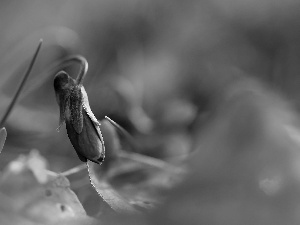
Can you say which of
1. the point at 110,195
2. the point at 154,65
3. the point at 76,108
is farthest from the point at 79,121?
the point at 154,65

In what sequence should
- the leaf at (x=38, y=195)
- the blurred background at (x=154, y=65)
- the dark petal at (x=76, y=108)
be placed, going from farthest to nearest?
the blurred background at (x=154, y=65) → the dark petal at (x=76, y=108) → the leaf at (x=38, y=195)

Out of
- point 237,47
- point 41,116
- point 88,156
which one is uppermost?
point 237,47

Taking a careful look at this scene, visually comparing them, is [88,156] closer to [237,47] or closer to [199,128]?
[199,128]

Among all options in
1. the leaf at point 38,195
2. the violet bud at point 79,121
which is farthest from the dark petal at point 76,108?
the leaf at point 38,195

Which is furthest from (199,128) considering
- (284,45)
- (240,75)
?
(284,45)

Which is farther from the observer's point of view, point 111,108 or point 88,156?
point 111,108

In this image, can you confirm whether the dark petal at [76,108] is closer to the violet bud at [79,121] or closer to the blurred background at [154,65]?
the violet bud at [79,121]

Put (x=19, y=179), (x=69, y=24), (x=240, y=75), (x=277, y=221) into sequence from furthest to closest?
(x=69, y=24) < (x=240, y=75) < (x=19, y=179) < (x=277, y=221)
